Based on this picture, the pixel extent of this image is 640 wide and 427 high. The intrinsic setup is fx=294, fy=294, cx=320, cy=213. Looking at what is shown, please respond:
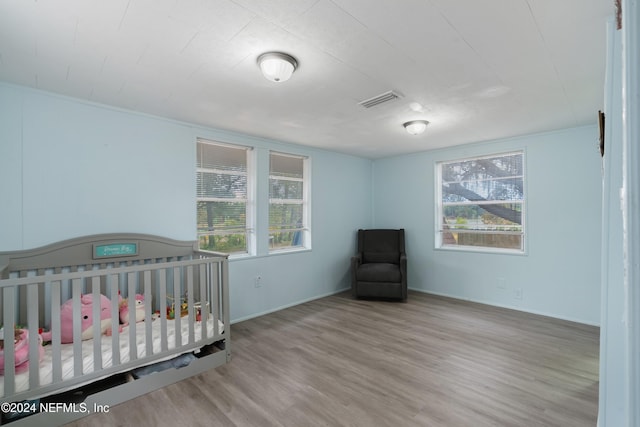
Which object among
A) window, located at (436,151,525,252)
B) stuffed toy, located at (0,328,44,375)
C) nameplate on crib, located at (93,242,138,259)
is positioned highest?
window, located at (436,151,525,252)

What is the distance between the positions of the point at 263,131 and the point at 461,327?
329 centimetres

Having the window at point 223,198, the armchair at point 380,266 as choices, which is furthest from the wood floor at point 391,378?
the window at point 223,198

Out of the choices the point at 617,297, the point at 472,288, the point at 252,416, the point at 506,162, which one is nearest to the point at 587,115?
the point at 506,162

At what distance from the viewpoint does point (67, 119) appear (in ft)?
8.40

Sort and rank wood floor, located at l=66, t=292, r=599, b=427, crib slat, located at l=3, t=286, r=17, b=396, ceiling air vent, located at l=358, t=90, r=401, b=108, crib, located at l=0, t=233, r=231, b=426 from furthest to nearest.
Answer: ceiling air vent, located at l=358, t=90, r=401, b=108, wood floor, located at l=66, t=292, r=599, b=427, crib, located at l=0, t=233, r=231, b=426, crib slat, located at l=3, t=286, r=17, b=396

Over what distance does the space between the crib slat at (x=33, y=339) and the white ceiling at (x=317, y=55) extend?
154cm

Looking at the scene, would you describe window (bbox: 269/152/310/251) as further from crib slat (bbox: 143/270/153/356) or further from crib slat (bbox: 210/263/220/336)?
crib slat (bbox: 143/270/153/356)

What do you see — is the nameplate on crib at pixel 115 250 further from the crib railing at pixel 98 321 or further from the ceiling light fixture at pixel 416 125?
the ceiling light fixture at pixel 416 125

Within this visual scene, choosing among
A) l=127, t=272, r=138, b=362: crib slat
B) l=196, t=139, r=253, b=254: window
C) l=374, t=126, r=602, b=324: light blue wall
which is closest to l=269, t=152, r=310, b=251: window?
l=196, t=139, r=253, b=254: window

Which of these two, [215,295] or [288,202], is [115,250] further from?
[288,202]

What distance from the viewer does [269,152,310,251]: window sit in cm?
418

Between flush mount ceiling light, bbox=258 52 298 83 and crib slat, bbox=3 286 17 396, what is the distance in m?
2.04

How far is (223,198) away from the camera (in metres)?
3.64

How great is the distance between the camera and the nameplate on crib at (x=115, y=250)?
2.63 m
